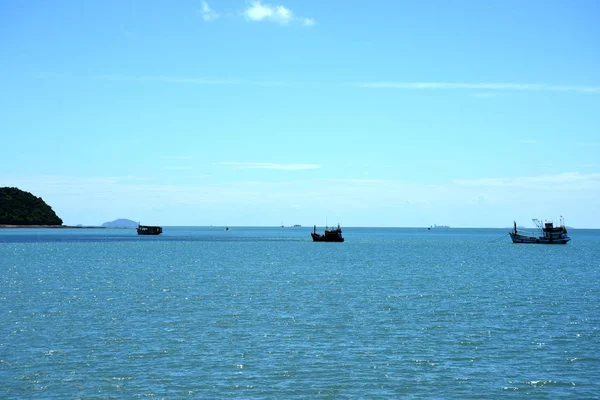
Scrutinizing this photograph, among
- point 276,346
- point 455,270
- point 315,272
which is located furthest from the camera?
point 455,270

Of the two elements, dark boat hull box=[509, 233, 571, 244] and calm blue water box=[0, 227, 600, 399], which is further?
dark boat hull box=[509, 233, 571, 244]

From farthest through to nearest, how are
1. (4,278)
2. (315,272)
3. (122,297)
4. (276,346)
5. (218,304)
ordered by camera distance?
1. (315,272)
2. (4,278)
3. (122,297)
4. (218,304)
5. (276,346)

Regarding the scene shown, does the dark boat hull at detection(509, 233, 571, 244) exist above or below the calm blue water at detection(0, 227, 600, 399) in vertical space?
above

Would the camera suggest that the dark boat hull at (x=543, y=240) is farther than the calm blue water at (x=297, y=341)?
Yes

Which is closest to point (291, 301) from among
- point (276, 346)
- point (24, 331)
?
point (276, 346)

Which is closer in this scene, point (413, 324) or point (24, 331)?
point (24, 331)

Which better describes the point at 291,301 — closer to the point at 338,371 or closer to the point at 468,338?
the point at 468,338

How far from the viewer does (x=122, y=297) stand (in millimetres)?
50969

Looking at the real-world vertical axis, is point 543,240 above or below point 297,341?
above

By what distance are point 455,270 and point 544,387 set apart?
205 feet

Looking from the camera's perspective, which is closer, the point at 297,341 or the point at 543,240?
the point at 297,341

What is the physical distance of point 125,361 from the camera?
2748 centimetres

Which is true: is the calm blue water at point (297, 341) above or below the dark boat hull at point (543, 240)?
below

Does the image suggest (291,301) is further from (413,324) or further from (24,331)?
(24,331)
